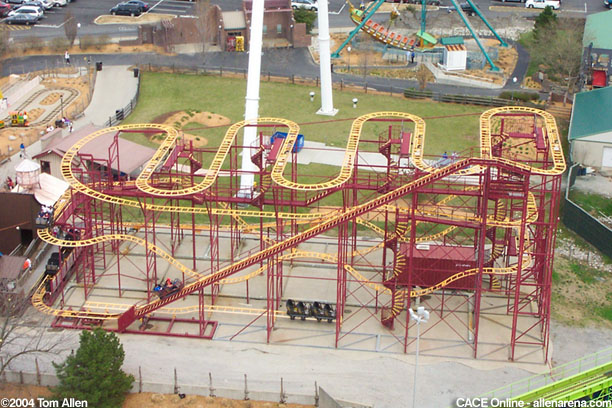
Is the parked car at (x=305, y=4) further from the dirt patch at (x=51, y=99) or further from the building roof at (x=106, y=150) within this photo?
the building roof at (x=106, y=150)

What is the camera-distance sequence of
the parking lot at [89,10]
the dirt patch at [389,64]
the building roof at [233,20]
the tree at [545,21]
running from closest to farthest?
the dirt patch at [389,64] → the tree at [545,21] → the building roof at [233,20] → the parking lot at [89,10]

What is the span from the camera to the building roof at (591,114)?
235ft

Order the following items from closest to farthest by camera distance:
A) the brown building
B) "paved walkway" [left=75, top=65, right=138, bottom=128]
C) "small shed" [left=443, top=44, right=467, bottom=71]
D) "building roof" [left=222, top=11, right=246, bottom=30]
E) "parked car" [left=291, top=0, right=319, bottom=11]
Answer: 1. the brown building
2. "paved walkway" [left=75, top=65, right=138, bottom=128]
3. "small shed" [left=443, top=44, right=467, bottom=71]
4. "building roof" [left=222, top=11, right=246, bottom=30]
5. "parked car" [left=291, top=0, right=319, bottom=11]

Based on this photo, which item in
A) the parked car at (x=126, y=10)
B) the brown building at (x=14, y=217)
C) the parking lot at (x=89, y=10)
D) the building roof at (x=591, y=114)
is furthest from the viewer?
the parked car at (x=126, y=10)

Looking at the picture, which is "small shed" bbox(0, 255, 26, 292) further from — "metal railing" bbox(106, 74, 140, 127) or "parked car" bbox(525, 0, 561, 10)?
"parked car" bbox(525, 0, 561, 10)

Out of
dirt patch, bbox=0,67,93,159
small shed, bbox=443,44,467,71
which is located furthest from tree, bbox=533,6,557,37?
dirt patch, bbox=0,67,93,159

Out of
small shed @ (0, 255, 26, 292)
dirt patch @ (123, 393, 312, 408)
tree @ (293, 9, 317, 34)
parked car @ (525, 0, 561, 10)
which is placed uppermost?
parked car @ (525, 0, 561, 10)

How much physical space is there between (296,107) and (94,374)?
4399cm

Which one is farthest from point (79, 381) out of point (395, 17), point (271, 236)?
point (395, 17)

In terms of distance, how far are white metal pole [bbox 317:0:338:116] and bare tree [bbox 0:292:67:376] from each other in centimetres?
3511

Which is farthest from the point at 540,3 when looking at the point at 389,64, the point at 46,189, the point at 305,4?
the point at 46,189

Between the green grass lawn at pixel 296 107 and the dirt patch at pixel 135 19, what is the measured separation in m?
15.9

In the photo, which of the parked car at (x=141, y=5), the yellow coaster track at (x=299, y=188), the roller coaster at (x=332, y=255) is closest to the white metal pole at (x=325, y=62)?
the roller coaster at (x=332, y=255)

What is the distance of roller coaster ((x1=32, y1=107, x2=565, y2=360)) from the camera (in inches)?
1973
